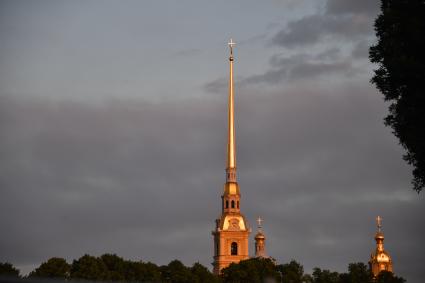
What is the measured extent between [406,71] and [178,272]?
374 feet

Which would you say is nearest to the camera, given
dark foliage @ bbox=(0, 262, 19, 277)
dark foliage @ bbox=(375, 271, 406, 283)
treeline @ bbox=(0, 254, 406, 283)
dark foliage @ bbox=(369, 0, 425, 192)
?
dark foliage @ bbox=(369, 0, 425, 192)

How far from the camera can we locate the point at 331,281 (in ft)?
555

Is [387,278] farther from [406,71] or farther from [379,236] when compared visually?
[406,71]

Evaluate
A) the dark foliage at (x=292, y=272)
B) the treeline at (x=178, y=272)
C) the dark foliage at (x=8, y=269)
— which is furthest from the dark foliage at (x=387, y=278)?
the dark foliage at (x=8, y=269)

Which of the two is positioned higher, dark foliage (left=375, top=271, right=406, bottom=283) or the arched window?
the arched window

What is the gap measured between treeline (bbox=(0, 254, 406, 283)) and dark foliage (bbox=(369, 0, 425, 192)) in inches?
3460

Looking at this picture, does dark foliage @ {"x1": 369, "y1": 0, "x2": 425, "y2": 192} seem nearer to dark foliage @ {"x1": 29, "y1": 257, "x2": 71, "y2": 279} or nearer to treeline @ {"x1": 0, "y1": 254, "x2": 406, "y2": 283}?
treeline @ {"x1": 0, "y1": 254, "x2": 406, "y2": 283}

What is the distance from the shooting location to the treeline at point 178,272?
141 metres

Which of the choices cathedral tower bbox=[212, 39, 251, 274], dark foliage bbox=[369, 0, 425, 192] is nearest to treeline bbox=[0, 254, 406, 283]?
cathedral tower bbox=[212, 39, 251, 274]

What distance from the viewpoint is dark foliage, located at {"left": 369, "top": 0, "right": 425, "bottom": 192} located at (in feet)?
148

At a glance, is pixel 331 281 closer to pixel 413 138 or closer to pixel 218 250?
pixel 218 250

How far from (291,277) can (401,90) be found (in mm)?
120180

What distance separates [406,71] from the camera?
45.2 metres

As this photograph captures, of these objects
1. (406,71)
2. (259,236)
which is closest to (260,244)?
(259,236)
